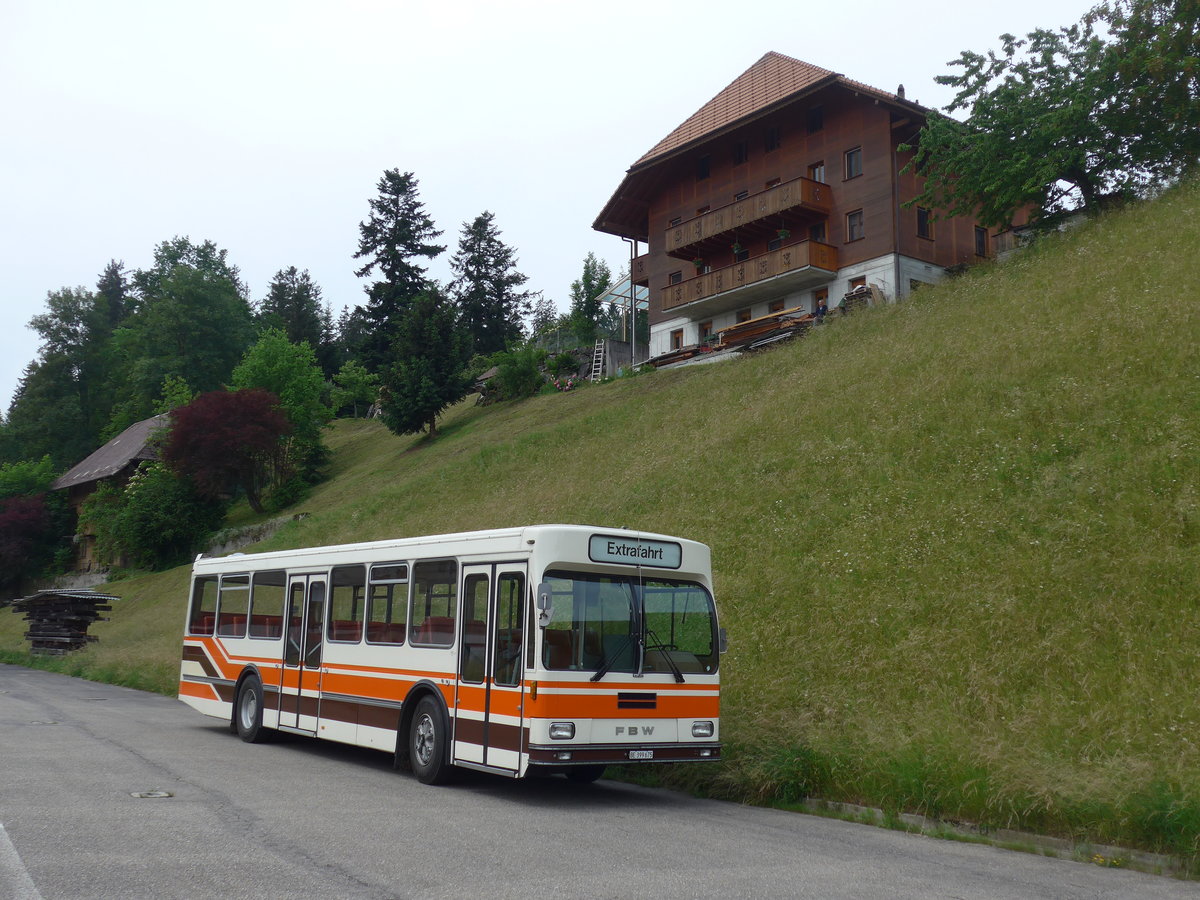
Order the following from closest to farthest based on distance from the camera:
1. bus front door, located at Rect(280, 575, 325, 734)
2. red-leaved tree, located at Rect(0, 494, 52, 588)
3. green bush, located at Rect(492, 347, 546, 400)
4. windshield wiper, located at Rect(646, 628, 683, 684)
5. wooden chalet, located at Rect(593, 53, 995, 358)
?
windshield wiper, located at Rect(646, 628, 683, 684) < bus front door, located at Rect(280, 575, 325, 734) < wooden chalet, located at Rect(593, 53, 995, 358) < green bush, located at Rect(492, 347, 546, 400) < red-leaved tree, located at Rect(0, 494, 52, 588)

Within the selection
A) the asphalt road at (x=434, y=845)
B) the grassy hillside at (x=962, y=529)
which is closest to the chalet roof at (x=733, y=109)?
the grassy hillside at (x=962, y=529)

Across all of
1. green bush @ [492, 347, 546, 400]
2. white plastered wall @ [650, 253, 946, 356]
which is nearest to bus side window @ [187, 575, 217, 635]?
white plastered wall @ [650, 253, 946, 356]

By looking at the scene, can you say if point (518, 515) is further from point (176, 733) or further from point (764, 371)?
point (176, 733)

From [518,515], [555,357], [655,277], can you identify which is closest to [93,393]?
[555,357]

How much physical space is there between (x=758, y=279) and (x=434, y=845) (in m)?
35.5

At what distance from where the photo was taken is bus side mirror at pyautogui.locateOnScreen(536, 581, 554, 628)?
9.65 m

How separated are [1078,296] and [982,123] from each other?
1236cm

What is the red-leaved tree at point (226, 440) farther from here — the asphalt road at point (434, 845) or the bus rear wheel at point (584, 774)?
the bus rear wheel at point (584, 774)

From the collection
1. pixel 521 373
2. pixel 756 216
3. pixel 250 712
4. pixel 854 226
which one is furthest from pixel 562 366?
pixel 250 712

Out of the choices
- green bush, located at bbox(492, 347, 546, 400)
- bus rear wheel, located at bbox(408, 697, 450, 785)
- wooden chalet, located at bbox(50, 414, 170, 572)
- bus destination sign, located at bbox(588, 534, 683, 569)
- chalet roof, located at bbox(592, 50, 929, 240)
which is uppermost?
chalet roof, located at bbox(592, 50, 929, 240)

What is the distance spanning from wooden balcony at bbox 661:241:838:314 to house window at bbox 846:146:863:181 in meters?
3.09

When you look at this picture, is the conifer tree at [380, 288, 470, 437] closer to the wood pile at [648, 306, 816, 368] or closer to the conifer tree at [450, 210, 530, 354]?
the wood pile at [648, 306, 816, 368]

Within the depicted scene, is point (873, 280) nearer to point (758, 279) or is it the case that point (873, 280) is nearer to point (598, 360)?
point (758, 279)

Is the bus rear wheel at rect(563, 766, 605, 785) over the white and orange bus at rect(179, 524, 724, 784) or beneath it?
beneath
